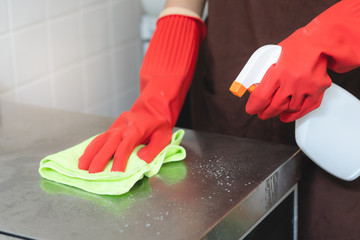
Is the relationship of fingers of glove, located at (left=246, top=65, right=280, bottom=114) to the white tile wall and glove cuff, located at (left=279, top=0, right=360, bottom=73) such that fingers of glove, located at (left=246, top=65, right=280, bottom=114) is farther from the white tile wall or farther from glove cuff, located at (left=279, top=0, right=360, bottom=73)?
the white tile wall

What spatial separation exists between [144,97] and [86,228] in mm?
440

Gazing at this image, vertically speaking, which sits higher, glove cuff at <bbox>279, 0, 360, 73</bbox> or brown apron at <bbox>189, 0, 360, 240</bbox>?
glove cuff at <bbox>279, 0, 360, 73</bbox>

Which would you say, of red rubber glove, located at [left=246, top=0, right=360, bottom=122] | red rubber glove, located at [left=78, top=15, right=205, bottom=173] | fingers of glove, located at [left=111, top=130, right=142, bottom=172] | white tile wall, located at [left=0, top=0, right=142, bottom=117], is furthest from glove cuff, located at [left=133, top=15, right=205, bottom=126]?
white tile wall, located at [left=0, top=0, right=142, bottom=117]

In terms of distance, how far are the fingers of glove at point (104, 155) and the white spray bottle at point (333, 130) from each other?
28cm

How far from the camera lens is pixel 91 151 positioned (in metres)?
1.06

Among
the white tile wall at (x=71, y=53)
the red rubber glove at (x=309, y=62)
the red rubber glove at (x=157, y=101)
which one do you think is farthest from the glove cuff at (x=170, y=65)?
the white tile wall at (x=71, y=53)

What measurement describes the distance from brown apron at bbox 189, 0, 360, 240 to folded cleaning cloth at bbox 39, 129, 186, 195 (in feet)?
1.07

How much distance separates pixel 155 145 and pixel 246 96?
1.12ft

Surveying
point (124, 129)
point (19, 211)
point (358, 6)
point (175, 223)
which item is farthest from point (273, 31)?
point (19, 211)

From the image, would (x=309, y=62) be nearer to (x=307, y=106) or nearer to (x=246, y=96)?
(x=307, y=106)

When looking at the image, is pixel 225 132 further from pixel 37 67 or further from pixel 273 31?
pixel 37 67

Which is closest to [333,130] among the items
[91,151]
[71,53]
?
[91,151]

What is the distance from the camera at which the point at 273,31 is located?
129cm

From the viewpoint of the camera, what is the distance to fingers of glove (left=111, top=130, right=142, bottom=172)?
1021 millimetres
